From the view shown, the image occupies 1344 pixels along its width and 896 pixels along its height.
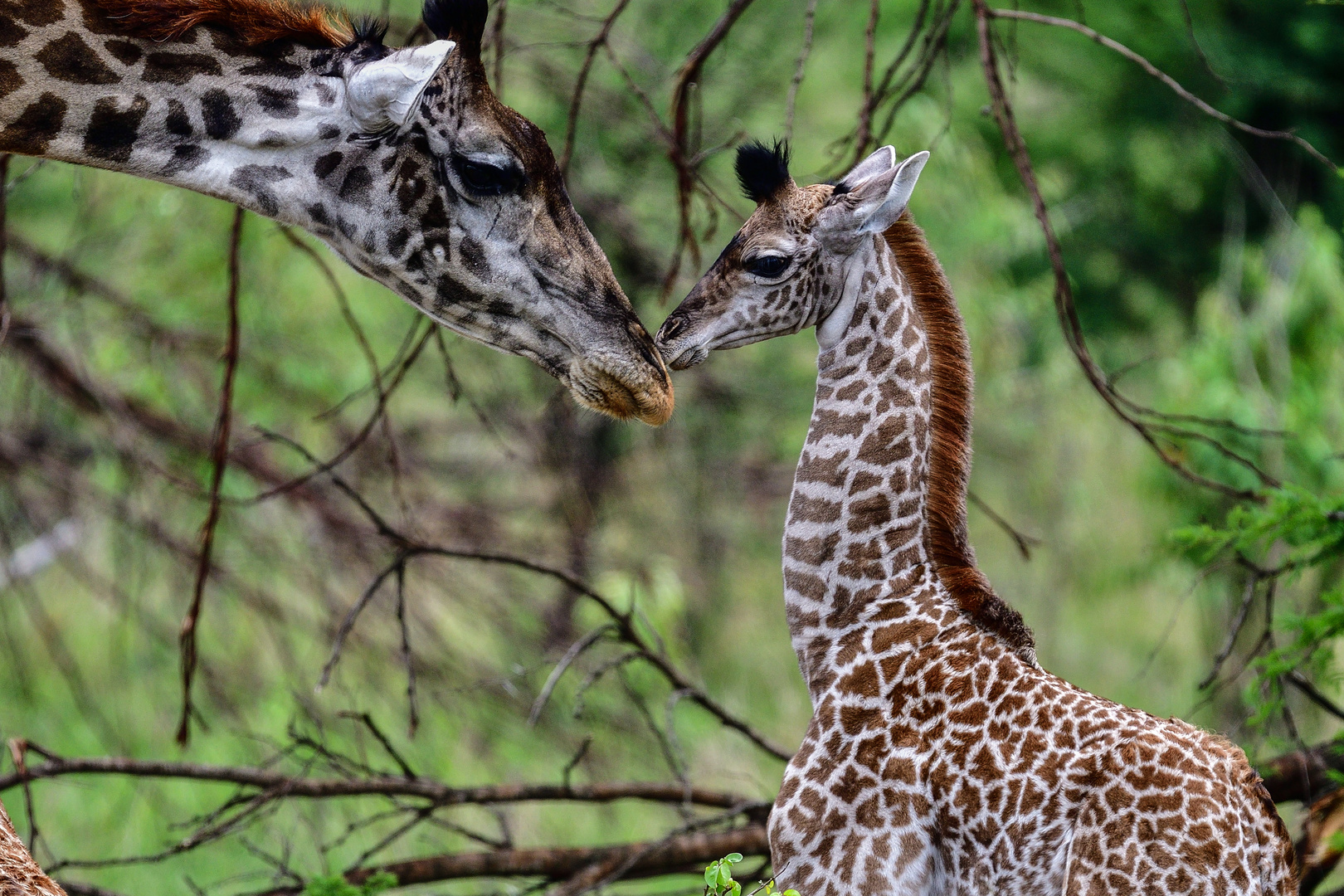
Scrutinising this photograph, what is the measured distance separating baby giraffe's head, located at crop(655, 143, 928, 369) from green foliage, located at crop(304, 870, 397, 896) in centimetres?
184

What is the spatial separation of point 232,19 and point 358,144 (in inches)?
16.0

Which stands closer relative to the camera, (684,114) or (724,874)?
(724,874)

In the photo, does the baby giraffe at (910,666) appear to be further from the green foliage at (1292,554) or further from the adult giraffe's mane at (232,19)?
the green foliage at (1292,554)

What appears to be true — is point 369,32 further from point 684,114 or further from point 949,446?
point 949,446

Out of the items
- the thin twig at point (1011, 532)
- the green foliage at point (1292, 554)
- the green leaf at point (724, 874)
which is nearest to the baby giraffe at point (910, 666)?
the thin twig at point (1011, 532)

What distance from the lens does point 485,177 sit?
332 cm

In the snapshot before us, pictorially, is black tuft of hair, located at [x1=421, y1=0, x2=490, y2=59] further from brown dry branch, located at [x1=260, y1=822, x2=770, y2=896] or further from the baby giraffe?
brown dry branch, located at [x1=260, y1=822, x2=770, y2=896]

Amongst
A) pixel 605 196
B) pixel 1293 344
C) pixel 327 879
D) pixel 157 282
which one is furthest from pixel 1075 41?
pixel 327 879

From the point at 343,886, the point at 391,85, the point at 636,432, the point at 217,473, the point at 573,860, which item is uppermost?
the point at 391,85

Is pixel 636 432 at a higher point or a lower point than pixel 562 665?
lower

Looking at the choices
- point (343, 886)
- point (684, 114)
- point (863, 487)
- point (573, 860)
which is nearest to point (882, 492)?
point (863, 487)

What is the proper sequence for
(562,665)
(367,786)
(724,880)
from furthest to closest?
(367,786)
(562,665)
(724,880)

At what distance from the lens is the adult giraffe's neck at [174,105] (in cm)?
318

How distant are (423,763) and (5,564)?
8.20 ft
